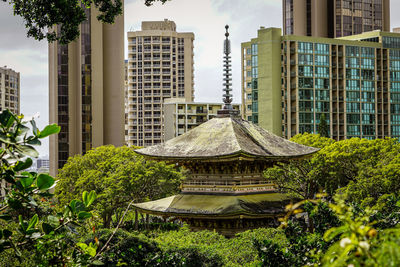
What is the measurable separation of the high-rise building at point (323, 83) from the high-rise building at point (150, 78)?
34982 mm

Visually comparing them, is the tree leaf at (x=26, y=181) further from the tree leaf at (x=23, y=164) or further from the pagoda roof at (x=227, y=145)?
the pagoda roof at (x=227, y=145)

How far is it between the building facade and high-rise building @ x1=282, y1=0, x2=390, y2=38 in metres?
27.4

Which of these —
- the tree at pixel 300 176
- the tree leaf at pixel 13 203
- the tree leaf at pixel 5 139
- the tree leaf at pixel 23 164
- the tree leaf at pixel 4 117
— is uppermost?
the tree leaf at pixel 4 117

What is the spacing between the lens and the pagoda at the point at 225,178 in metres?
18.9

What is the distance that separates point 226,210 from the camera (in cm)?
1845

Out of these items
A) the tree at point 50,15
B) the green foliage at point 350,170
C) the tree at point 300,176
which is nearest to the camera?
the tree at point 50,15

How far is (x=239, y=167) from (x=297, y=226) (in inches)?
359

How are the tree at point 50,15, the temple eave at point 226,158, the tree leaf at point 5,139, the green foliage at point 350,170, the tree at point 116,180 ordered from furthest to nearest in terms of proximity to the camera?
the tree at point 116,180, the green foliage at point 350,170, the temple eave at point 226,158, the tree at point 50,15, the tree leaf at point 5,139

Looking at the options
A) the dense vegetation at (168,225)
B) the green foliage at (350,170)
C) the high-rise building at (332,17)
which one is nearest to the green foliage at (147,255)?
the dense vegetation at (168,225)

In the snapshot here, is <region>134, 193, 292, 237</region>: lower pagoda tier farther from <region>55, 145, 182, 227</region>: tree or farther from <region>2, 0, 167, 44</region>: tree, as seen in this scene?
<region>55, 145, 182, 227</region>: tree

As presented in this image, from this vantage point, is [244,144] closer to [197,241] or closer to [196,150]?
[196,150]

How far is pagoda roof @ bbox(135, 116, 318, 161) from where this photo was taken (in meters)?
19.1

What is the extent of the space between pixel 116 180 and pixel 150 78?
260ft

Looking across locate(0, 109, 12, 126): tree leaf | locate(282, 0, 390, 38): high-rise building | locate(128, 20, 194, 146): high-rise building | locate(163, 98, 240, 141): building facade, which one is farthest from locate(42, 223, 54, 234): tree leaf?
locate(128, 20, 194, 146): high-rise building
